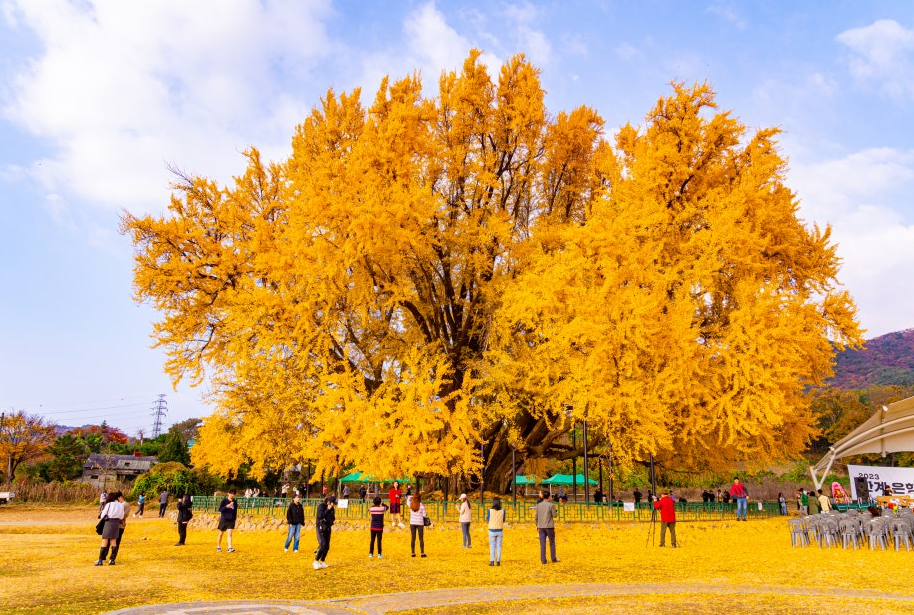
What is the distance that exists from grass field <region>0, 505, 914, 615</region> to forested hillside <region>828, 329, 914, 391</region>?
118397mm

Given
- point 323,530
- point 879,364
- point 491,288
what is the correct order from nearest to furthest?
point 323,530 → point 491,288 → point 879,364

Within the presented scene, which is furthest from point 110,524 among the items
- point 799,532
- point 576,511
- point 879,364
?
point 879,364

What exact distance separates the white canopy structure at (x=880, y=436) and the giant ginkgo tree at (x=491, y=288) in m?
4.63

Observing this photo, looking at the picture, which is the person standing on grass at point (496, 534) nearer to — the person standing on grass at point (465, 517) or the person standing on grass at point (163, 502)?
the person standing on grass at point (465, 517)

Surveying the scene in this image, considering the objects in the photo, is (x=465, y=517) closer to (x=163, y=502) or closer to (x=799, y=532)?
(x=799, y=532)

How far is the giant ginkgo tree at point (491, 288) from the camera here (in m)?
A: 19.3

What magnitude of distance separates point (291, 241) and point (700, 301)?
15188 mm

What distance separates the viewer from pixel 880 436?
25.1 m

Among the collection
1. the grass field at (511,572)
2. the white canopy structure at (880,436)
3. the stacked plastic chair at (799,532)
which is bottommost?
the grass field at (511,572)

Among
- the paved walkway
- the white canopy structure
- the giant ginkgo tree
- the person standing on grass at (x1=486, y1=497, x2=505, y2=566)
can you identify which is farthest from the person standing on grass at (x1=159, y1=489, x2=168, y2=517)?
the white canopy structure

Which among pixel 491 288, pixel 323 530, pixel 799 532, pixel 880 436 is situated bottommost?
pixel 799 532

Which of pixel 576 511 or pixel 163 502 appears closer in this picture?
pixel 576 511

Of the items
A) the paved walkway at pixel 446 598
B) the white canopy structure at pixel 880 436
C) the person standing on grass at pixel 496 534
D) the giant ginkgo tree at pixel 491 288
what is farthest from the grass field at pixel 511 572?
the white canopy structure at pixel 880 436

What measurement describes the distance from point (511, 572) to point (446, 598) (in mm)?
3130
